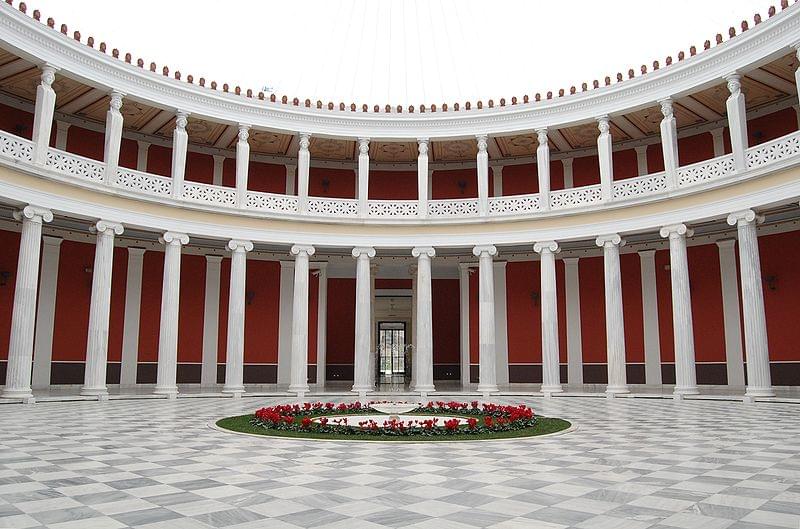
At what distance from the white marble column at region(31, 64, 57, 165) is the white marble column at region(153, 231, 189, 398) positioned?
4843mm

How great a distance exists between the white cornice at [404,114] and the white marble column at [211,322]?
6769mm

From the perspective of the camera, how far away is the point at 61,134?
23.0 meters

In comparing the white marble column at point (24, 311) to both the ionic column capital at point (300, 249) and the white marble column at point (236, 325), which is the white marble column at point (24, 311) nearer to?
the white marble column at point (236, 325)

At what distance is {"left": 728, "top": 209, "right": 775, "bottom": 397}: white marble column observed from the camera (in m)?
18.4

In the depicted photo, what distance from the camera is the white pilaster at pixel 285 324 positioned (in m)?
26.9

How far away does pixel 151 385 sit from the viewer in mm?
24594

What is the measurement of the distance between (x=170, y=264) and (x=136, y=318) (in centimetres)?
431

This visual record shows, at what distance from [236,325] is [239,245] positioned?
3124 millimetres

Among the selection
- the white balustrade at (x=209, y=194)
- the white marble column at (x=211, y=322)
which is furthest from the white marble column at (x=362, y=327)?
the white marble column at (x=211, y=322)

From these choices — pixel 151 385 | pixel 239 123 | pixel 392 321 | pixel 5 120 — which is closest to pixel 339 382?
pixel 392 321

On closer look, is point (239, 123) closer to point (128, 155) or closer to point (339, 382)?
point (128, 155)

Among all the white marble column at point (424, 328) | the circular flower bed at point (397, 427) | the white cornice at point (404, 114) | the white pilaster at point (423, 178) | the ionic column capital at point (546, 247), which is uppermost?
the white cornice at point (404, 114)

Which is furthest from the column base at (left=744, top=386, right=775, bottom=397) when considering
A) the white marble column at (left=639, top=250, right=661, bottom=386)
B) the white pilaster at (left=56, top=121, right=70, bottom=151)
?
the white pilaster at (left=56, top=121, right=70, bottom=151)

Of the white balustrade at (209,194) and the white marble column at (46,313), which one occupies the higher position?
the white balustrade at (209,194)
